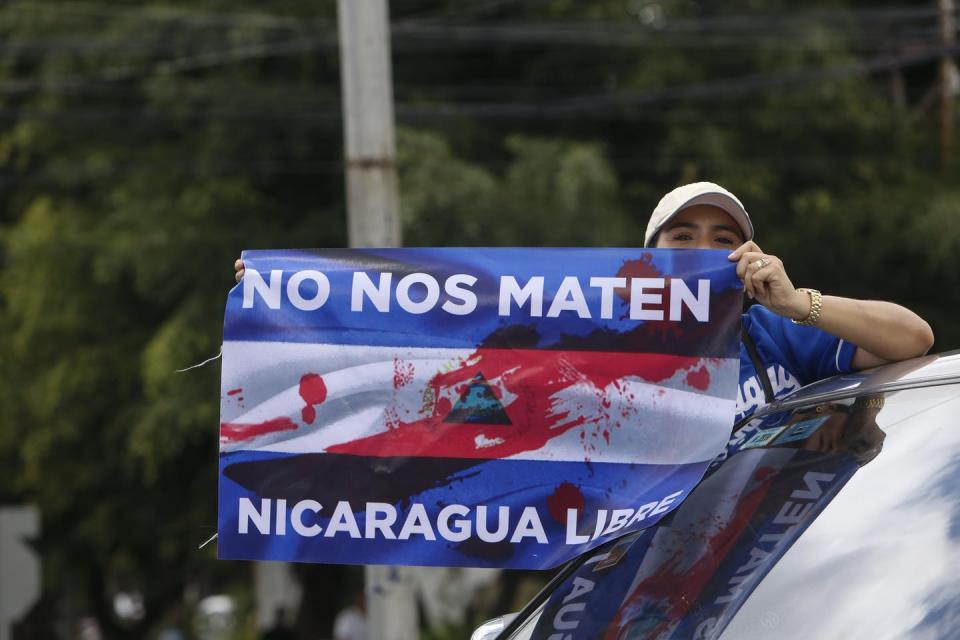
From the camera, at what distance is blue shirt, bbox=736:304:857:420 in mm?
2992

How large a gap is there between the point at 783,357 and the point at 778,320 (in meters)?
0.08

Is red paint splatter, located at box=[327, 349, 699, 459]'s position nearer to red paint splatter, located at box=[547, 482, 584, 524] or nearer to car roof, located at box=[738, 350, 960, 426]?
red paint splatter, located at box=[547, 482, 584, 524]

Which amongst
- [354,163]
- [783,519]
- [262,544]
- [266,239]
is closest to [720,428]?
[783,519]

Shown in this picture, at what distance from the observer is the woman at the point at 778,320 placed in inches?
104

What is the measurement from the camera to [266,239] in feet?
45.3

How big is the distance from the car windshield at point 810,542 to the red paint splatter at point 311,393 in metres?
0.57

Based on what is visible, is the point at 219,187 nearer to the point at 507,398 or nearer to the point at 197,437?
the point at 197,437

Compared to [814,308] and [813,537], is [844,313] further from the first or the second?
[813,537]

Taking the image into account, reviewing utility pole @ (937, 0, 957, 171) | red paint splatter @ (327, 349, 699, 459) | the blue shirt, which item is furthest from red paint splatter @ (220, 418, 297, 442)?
utility pole @ (937, 0, 957, 171)

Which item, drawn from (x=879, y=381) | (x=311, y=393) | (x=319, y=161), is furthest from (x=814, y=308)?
(x=319, y=161)

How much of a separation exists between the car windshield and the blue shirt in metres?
0.23

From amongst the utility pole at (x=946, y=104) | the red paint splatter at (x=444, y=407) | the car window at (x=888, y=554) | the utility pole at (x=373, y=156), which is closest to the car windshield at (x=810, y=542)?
the car window at (x=888, y=554)

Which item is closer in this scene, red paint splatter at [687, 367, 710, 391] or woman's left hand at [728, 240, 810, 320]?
woman's left hand at [728, 240, 810, 320]

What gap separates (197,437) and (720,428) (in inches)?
460
